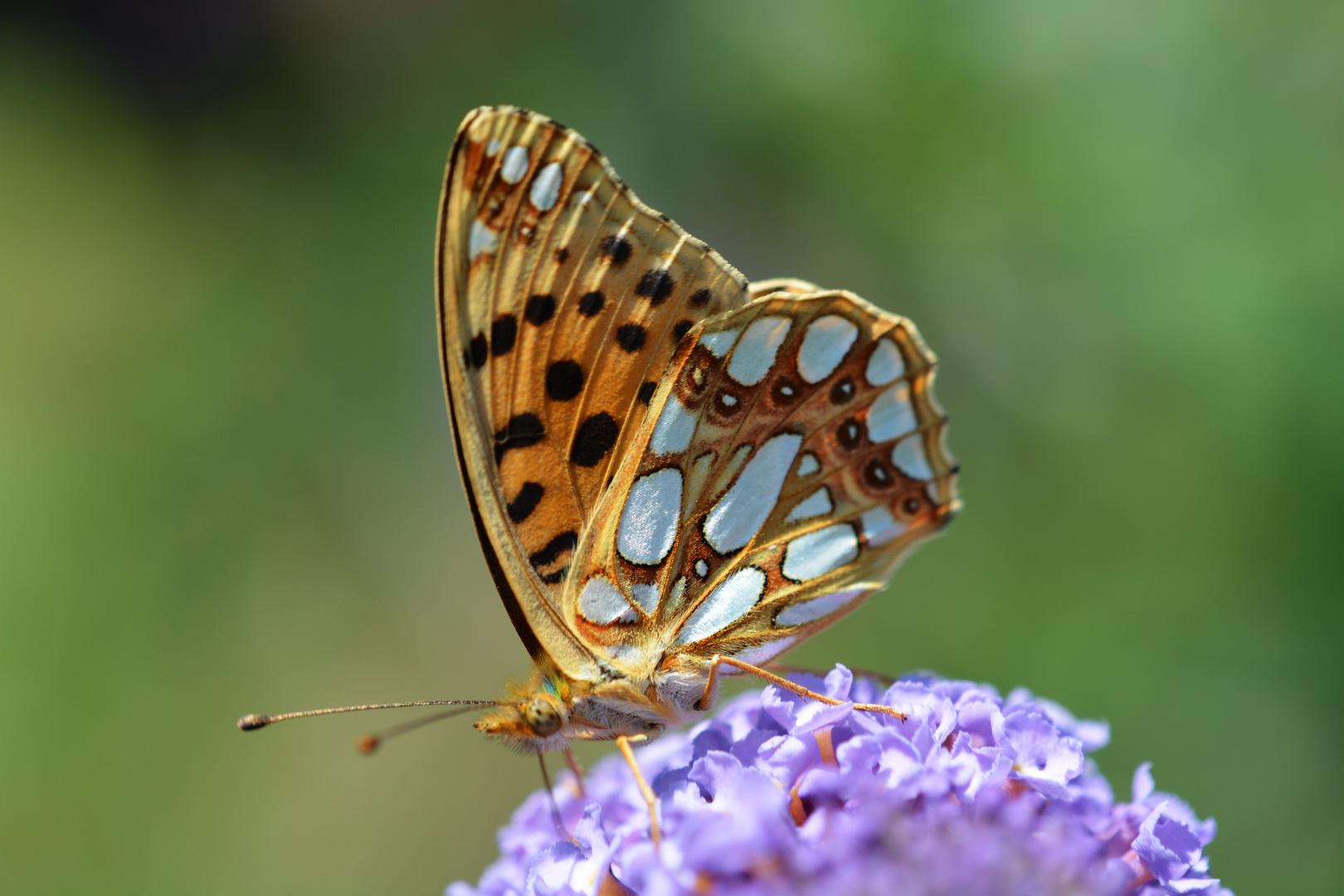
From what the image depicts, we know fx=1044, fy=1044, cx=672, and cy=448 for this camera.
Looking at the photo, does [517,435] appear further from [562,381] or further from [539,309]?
[539,309]

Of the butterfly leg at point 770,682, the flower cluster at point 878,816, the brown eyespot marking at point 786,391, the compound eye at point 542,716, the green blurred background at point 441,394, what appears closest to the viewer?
the flower cluster at point 878,816

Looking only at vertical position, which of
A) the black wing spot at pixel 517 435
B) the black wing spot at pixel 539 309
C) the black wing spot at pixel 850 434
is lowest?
the black wing spot at pixel 850 434

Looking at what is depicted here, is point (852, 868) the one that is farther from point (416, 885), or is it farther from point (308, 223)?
point (308, 223)

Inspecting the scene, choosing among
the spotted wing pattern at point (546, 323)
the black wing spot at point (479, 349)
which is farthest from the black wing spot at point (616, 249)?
the black wing spot at point (479, 349)

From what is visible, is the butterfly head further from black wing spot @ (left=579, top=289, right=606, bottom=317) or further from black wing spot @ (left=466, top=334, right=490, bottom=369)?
black wing spot @ (left=579, top=289, right=606, bottom=317)

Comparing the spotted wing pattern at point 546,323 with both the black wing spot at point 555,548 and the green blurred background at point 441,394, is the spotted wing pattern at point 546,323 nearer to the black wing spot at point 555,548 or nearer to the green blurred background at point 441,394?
the black wing spot at point 555,548
